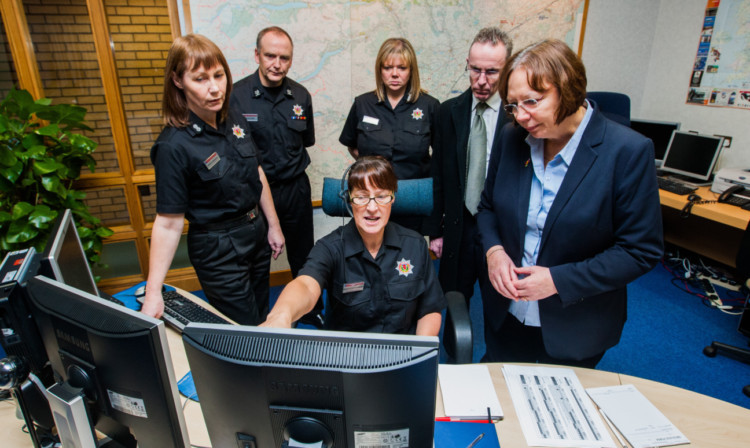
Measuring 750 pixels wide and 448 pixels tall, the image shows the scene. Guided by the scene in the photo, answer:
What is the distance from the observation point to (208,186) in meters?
1.63

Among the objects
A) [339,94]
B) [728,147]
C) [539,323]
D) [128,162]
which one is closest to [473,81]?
[539,323]

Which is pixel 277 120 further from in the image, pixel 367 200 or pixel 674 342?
pixel 674 342

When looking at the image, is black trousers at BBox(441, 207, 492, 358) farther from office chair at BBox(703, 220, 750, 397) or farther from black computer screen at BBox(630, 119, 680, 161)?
black computer screen at BBox(630, 119, 680, 161)

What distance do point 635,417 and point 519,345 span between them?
1.46ft

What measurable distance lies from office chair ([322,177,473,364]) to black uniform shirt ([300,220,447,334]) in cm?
7

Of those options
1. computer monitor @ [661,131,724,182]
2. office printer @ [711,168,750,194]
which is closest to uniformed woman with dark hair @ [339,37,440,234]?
office printer @ [711,168,750,194]

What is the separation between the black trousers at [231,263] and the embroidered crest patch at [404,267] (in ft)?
2.08

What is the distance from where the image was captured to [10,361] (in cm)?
95

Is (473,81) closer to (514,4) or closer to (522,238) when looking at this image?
(522,238)

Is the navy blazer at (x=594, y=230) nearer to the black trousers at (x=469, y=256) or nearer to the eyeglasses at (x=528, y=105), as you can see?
the eyeglasses at (x=528, y=105)

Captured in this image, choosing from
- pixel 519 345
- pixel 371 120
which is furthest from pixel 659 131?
pixel 519 345

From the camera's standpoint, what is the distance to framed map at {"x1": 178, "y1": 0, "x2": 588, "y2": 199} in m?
2.70

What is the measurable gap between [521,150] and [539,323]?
0.56 meters

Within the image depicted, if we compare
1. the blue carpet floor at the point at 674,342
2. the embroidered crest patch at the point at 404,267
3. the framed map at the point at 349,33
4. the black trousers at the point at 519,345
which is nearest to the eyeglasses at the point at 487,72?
the embroidered crest patch at the point at 404,267
